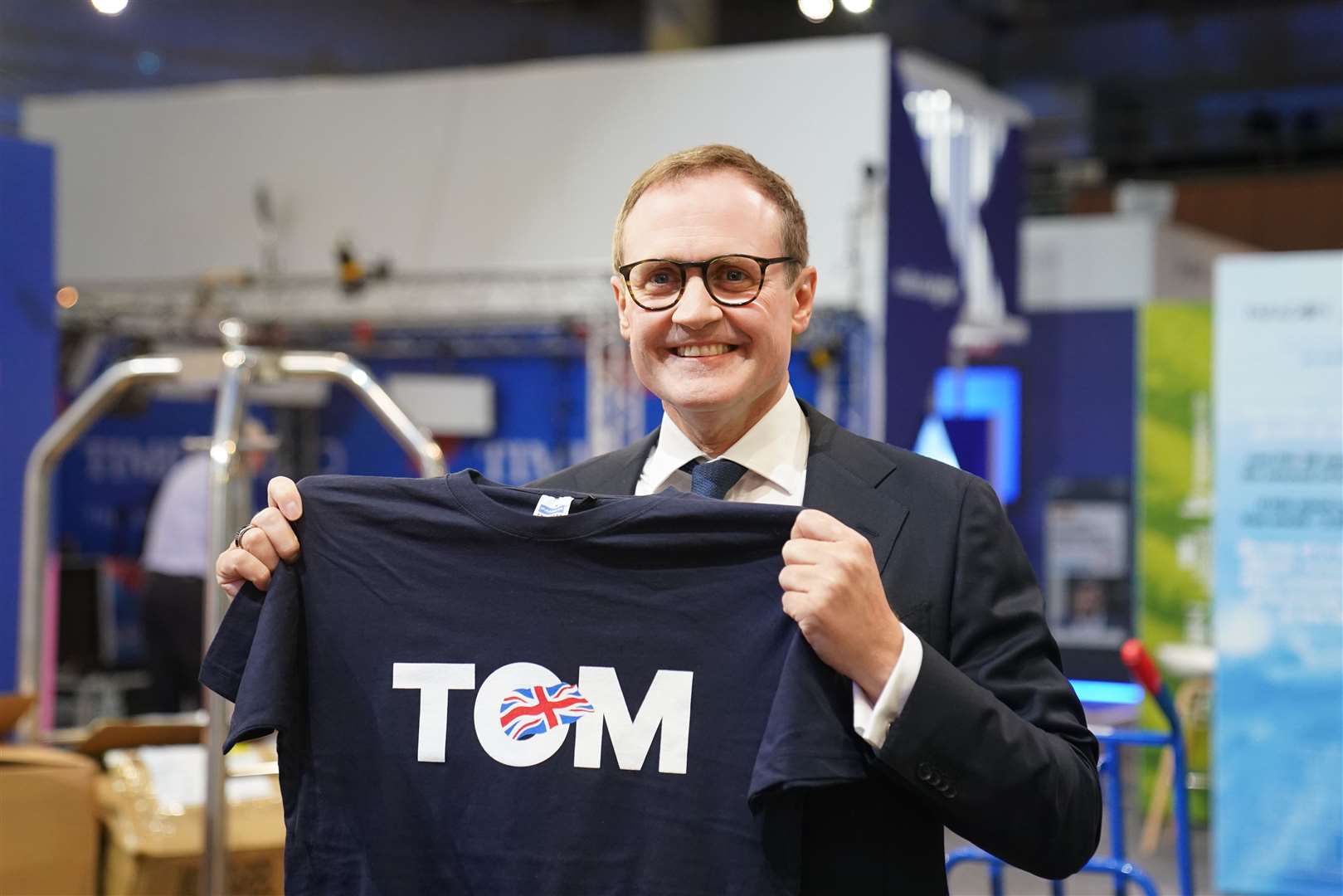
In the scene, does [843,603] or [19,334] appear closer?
[843,603]

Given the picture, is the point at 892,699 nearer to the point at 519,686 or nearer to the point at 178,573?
the point at 519,686

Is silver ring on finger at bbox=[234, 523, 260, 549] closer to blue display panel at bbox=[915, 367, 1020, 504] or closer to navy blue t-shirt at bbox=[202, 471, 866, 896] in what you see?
navy blue t-shirt at bbox=[202, 471, 866, 896]

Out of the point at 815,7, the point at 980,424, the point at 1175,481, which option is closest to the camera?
the point at 815,7

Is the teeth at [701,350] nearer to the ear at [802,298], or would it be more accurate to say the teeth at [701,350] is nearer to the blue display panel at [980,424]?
the ear at [802,298]

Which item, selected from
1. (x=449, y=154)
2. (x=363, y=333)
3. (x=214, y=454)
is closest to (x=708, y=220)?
(x=214, y=454)

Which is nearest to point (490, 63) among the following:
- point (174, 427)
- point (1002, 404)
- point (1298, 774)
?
point (174, 427)

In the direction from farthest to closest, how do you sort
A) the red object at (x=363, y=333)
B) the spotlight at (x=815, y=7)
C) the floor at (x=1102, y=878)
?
the red object at (x=363, y=333) → the floor at (x=1102, y=878) → the spotlight at (x=815, y=7)

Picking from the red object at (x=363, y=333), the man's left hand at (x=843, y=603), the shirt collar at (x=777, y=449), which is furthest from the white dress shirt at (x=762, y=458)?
the red object at (x=363, y=333)

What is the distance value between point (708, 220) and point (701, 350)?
15 centimetres

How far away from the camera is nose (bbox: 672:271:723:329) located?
169cm

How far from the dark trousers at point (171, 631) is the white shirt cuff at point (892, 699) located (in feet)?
18.6

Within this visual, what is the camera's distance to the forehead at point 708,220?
1.70 metres

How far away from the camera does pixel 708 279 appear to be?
5.62ft

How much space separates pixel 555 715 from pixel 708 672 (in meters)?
0.18
